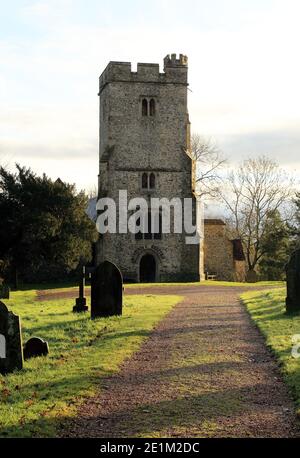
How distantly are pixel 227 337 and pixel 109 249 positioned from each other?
26287mm

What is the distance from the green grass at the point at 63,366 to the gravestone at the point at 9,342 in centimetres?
23

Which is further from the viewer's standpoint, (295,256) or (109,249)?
(109,249)

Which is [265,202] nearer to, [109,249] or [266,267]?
[266,267]

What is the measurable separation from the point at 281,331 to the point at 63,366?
510 cm

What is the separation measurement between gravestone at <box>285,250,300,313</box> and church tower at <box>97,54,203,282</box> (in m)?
23.1

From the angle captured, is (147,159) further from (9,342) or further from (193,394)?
(193,394)

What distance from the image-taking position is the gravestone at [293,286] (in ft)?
51.1

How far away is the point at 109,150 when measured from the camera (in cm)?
3878

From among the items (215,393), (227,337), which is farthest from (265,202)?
(215,393)

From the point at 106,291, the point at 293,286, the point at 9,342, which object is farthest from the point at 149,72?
the point at 9,342

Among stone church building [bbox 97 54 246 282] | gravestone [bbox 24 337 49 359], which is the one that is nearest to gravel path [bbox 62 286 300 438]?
gravestone [bbox 24 337 49 359]
